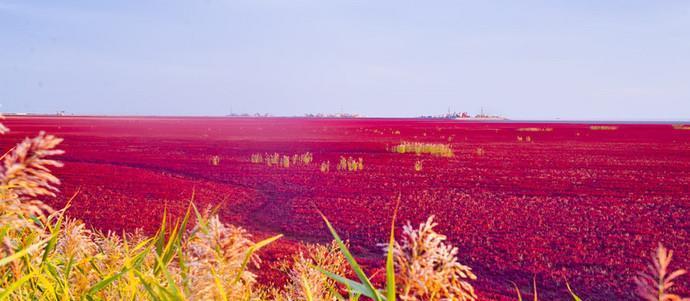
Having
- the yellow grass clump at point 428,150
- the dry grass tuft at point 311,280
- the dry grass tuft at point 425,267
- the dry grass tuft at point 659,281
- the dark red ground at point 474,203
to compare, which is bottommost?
the dark red ground at point 474,203

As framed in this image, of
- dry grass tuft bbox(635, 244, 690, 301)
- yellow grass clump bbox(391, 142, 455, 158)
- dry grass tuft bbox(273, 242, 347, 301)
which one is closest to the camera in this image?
dry grass tuft bbox(635, 244, 690, 301)

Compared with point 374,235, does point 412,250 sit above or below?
above

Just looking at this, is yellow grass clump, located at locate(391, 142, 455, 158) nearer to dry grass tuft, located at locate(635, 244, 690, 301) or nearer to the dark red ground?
the dark red ground

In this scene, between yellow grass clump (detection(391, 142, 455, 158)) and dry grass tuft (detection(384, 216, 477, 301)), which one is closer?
dry grass tuft (detection(384, 216, 477, 301))

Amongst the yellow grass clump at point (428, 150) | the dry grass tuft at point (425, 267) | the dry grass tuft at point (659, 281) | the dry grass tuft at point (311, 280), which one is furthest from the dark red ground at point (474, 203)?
the dry grass tuft at point (659, 281)

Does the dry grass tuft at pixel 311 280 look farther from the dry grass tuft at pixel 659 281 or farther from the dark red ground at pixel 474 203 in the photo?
the dark red ground at pixel 474 203

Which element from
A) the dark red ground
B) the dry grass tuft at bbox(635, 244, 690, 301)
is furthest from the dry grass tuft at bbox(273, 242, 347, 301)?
the dark red ground

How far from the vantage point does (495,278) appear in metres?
7.39

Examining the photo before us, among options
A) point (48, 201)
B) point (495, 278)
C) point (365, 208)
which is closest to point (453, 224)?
point (365, 208)

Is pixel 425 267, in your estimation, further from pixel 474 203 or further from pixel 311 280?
pixel 474 203

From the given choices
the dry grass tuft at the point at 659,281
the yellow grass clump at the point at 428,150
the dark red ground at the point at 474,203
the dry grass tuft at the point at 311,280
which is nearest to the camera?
the dry grass tuft at the point at 659,281

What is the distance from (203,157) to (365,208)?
13.3m

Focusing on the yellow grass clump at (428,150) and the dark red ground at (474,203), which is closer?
the dark red ground at (474,203)

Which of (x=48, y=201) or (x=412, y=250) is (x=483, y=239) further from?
(x=48, y=201)
